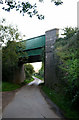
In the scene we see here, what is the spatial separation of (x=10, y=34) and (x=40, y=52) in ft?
15.7

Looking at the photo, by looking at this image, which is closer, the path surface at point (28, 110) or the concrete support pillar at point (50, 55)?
the path surface at point (28, 110)

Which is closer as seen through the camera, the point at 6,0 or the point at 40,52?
the point at 6,0

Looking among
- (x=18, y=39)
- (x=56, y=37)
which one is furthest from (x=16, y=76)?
(x=56, y=37)

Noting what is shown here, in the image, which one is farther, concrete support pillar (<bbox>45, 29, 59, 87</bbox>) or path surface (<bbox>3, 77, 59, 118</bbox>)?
concrete support pillar (<bbox>45, 29, 59, 87</bbox>)

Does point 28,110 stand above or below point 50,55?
below

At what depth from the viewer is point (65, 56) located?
693 centimetres

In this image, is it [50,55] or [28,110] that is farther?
[50,55]

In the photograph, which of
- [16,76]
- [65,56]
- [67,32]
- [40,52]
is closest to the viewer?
[65,56]

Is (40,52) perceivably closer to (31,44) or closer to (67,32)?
(31,44)

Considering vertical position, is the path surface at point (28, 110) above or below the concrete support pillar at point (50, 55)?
below

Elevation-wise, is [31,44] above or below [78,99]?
above

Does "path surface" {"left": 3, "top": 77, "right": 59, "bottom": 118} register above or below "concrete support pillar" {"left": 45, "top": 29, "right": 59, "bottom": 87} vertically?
below

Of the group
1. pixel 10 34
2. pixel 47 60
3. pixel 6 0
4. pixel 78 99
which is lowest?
pixel 78 99

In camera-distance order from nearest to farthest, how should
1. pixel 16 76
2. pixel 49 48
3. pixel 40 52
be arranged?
pixel 49 48, pixel 40 52, pixel 16 76
